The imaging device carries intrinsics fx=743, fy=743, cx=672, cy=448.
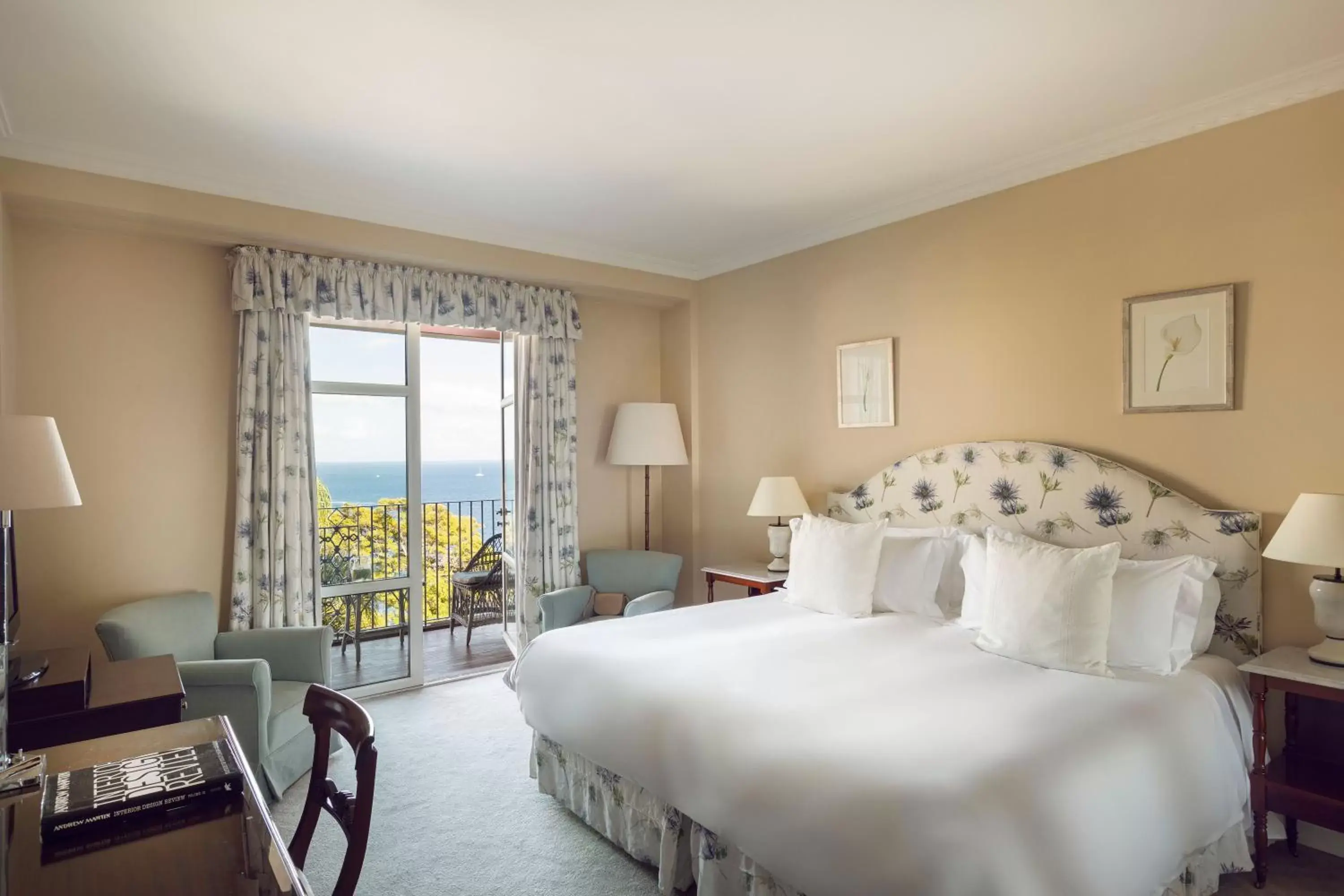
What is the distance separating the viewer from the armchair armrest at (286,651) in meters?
3.60

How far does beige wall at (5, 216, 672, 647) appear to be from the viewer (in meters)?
3.47

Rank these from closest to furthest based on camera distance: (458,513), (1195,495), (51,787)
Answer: (51,787)
(1195,495)
(458,513)

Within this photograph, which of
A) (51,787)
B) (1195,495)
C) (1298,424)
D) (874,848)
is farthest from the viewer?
(1195,495)

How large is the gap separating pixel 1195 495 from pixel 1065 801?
182 cm

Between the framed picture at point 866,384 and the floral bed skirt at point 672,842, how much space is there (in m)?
2.36

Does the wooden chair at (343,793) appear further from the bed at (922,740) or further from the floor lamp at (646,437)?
the floor lamp at (646,437)

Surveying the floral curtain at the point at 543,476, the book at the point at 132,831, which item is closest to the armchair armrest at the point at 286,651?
the floral curtain at the point at 543,476

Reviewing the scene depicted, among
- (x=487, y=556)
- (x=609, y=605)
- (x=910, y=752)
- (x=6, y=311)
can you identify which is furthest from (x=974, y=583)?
(x=6, y=311)

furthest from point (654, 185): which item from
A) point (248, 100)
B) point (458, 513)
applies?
point (458, 513)

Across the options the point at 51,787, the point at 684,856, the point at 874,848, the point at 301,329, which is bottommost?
the point at 684,856

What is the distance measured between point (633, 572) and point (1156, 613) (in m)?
3.09

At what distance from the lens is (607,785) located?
2801mm

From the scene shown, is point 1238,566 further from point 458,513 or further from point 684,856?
point 458,513

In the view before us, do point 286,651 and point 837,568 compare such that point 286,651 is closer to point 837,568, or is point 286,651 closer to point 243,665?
point 243,665
